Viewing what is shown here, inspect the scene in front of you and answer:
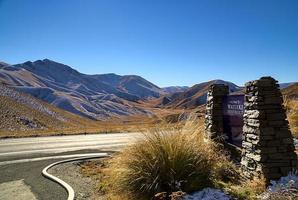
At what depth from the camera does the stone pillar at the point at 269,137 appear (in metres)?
6.97

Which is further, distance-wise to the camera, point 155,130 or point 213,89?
point 213,89

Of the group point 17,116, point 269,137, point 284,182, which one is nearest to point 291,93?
point 17,116

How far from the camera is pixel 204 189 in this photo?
691 centimetres

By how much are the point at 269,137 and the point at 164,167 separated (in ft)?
7.21

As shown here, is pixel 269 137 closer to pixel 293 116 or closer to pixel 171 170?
pixel 171 170

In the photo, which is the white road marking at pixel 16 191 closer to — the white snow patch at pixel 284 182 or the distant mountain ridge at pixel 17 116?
the white snow patch at pixel 284 182

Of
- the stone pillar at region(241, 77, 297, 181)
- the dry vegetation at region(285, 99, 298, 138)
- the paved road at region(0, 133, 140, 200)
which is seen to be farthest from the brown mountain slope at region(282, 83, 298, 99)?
the paved road at region(0, 133, 140, 200)

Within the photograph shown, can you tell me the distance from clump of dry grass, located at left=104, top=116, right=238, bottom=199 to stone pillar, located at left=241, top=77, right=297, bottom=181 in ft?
3.21

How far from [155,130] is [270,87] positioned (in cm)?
262

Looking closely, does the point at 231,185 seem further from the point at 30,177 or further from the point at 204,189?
the point at 30,177

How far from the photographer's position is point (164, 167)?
7145 mm

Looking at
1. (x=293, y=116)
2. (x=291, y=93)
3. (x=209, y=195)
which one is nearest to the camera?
(x=209, y=195)

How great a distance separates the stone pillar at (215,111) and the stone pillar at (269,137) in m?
2.86

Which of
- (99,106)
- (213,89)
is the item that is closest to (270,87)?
(213,89)
